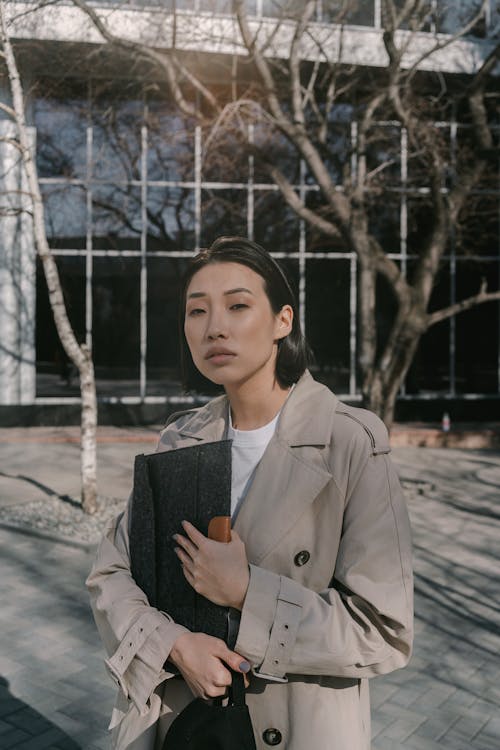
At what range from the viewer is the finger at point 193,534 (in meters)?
1.53

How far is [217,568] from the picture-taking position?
1509 millimetres

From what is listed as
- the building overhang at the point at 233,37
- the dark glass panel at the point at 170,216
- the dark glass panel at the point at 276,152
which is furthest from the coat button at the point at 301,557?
the dark glass panel at the point at 170,216

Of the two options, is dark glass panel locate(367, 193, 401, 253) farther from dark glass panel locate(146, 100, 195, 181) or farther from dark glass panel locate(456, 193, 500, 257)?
dark glass panel locate(146, 100, 195, 181)

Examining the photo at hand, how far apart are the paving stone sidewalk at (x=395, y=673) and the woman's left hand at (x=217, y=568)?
2.74 m

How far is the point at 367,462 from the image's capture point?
1.64 m

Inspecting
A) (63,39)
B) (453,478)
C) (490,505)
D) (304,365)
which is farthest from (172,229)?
(304,365)

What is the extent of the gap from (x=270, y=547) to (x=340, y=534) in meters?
→ 0.15

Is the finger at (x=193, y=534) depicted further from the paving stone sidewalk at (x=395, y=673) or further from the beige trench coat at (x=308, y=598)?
the paving stone sidewalk at (x=395, y=673)

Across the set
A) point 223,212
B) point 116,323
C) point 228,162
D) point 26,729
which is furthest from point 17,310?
point 26,729

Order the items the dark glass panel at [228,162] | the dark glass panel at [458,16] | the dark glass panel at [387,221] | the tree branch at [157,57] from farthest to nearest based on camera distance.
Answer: the dark glass panel at [387,221]
the dark glass panel at [228,162]
the dark glass panel at [458,16]
the tree branch at [157,57]

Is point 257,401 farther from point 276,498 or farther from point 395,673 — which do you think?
point 395,673

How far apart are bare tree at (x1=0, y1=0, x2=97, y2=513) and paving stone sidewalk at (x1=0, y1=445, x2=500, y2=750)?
3.45 ft

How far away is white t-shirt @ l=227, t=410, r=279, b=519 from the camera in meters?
1.75

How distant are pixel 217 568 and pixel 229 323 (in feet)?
1.67
